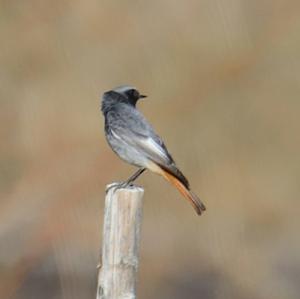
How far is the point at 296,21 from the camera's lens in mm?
9805

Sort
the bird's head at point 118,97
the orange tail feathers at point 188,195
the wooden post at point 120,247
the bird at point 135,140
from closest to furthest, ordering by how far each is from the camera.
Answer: the wooden post at point 120,247
the orange tail feathers at point 188,195
the bird at point 135,140
the bird's head at point 118,97

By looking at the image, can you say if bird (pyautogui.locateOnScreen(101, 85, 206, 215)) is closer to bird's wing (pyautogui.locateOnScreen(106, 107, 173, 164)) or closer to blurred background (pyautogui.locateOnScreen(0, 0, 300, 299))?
bird's wing (pyautogui.locateOnScreen(106, 107, 173, 164))

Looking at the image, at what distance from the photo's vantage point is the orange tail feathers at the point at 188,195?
5.32 meters

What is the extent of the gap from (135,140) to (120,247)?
1113 millimetres

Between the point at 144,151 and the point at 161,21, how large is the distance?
4.19 m

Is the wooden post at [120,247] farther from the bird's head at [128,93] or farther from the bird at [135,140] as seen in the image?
the bird's head at [128,93]

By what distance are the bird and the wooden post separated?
80 cm

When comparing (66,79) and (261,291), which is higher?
(66,79)

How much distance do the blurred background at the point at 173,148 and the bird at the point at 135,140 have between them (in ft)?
12.3

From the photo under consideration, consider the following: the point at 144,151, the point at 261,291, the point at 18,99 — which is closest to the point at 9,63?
the point at 18,99

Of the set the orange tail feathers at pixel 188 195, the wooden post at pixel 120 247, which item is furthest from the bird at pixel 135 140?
the wooden post at pixel 120 247

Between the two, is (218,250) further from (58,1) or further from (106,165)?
(58,1)

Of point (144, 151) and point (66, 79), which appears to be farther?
point (66, 79)

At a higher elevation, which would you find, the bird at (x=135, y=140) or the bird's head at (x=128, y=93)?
the bird's head at (x=128, y=93)
